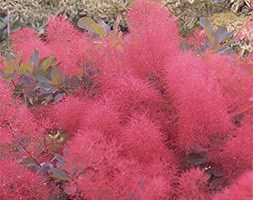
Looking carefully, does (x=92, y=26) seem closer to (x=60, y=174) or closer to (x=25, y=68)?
(x=25, y=68)

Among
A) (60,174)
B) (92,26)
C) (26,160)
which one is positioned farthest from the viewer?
(92,26)

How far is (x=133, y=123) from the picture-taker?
135cm

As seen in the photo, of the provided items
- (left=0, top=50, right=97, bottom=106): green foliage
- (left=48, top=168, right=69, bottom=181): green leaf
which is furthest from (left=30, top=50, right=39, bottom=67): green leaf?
(left=48, top=168, right=69, bottom=181): green leaf

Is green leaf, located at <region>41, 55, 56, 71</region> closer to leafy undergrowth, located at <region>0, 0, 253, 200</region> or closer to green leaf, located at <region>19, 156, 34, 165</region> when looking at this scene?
leafy undergrowth, located at <region>0, 0, 253, 200</region>

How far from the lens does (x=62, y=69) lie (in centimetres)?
175

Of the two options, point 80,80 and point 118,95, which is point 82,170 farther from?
point 80,80

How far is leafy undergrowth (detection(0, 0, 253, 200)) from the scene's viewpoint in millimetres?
1204

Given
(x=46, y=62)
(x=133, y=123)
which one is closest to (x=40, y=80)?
(x=46, y=62)

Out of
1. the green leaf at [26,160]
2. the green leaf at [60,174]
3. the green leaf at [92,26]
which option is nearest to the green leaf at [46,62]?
the green leaf at [92,26]

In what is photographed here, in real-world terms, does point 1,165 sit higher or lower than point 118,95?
lower

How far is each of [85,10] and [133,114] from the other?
2252mm

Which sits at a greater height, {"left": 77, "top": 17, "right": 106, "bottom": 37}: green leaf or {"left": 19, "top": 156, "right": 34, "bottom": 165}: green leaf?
{"left": 77, "top": 17, "right": 106, "bottom": 37}: green leaf

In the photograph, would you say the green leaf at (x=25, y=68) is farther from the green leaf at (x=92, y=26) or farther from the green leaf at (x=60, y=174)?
the green leaf at (x=60, y=174)

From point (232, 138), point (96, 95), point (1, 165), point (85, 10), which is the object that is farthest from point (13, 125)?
point (85, 10)
